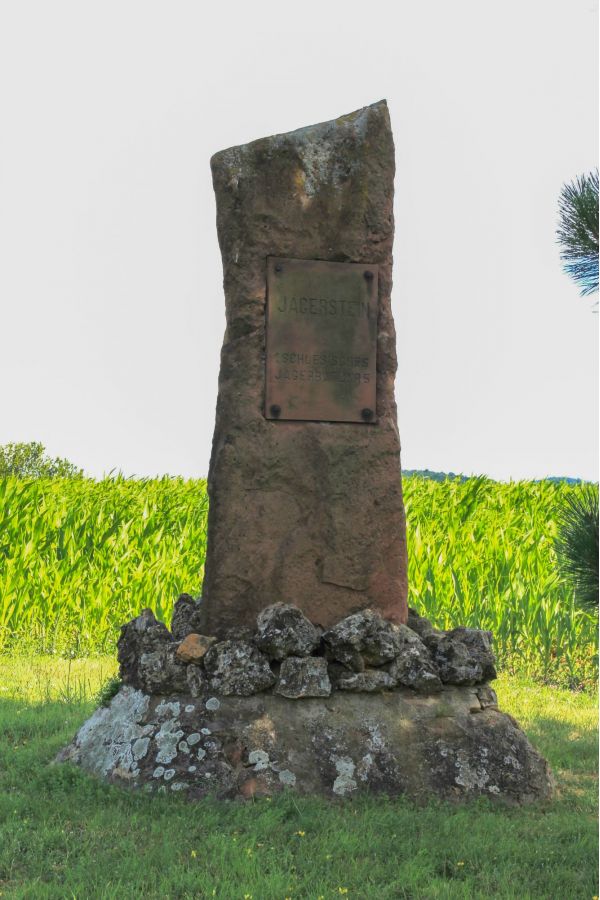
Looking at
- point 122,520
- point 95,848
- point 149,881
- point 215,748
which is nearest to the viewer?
point 149,881

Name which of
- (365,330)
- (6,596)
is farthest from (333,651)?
(6,596)

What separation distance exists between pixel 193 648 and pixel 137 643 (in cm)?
42

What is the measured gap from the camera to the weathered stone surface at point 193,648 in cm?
555

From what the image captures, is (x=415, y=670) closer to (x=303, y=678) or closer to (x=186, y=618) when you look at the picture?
(x=303, y=678)

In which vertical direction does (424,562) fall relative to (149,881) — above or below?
above

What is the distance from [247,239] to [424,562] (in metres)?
5.74

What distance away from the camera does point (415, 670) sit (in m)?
5.64

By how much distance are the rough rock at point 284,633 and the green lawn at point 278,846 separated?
2.67 ft

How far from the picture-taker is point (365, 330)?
6012mm

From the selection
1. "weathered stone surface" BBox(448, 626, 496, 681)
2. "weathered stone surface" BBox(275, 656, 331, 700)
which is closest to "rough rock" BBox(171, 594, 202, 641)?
"weathered stone surface" BBox(275, 656, 331, 700)

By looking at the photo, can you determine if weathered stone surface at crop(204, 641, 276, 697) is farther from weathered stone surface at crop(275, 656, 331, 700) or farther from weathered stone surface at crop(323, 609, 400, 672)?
weathered stone surface at crop(323, 609, 400, 672)

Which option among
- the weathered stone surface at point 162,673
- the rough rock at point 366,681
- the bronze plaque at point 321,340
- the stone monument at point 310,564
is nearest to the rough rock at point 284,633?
the stone monument at point 310,564

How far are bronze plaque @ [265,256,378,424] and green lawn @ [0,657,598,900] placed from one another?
2272 millimetres

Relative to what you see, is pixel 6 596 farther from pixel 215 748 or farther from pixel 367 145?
pixel 367 145
